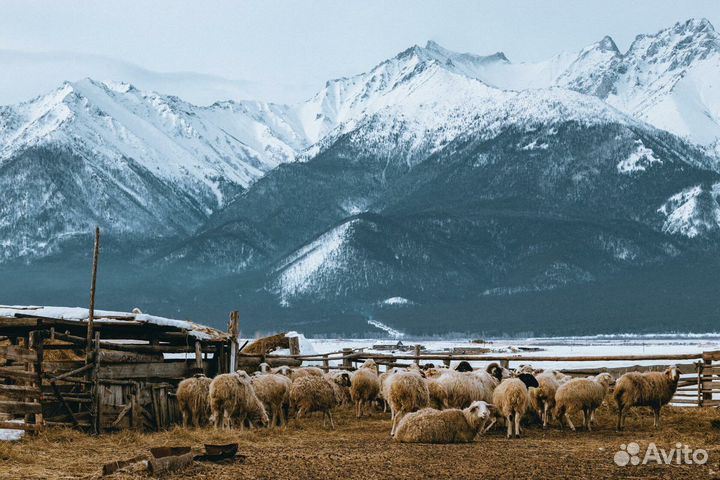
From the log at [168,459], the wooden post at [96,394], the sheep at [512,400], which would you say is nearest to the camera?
the log at [168,459]

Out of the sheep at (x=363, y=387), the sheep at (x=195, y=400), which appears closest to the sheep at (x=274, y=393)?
the sheep at (x=195, y=400)

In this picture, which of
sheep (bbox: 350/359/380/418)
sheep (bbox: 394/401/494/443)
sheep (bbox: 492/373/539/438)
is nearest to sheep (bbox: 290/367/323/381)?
sheep (bbox: 350/359/380/418)

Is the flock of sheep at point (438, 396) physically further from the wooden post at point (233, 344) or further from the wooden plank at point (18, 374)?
the wooden plank at point (18, 374)

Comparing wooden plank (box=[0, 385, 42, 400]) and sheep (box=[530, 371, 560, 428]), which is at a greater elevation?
wooden plank (box=[0, 385, 42, 400])

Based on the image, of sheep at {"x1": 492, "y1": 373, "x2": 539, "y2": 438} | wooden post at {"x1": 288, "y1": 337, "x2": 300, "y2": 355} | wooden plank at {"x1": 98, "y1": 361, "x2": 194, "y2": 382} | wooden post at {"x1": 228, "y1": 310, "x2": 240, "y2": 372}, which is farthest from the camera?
wooden post at {"x1": 288, "y1": 337, "x2": 300, "y2": 355}

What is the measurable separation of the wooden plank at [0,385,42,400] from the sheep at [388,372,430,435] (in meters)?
7.19

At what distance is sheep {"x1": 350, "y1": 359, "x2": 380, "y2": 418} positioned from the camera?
2752cm

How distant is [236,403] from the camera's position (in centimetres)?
2292

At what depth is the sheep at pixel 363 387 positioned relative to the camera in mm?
27516

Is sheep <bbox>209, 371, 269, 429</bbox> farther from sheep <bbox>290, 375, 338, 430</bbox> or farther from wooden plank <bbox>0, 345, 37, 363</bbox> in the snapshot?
wooden plank <bbox>0, 345, 37, 363</bbox>

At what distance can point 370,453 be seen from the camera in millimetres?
18875

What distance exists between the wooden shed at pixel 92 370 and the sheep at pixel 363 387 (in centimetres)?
406
